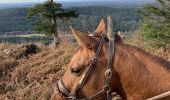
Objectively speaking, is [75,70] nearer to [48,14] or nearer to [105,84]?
[105,84]

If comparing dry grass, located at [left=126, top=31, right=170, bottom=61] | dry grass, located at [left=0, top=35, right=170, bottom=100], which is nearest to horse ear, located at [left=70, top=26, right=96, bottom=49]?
dry grass, located at [left=0, top=35, right=170, bottom=100]

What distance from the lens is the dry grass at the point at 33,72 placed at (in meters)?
10.2

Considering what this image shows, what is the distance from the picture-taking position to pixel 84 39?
14.4 feet

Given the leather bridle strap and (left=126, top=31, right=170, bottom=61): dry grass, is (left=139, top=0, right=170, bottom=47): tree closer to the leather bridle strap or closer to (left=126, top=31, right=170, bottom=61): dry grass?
(left=126, top=31, right=170, bottom=61): dry grass

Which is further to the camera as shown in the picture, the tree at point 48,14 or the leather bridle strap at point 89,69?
the tree at point 48,14

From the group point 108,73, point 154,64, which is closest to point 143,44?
point 154,64

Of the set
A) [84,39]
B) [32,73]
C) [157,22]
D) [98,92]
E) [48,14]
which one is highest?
[84,39]

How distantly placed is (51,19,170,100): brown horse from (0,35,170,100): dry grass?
5.32 m

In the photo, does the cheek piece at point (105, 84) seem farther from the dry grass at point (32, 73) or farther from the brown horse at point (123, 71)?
the dry grass at point (32, 73)

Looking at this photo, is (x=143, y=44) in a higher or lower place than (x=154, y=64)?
lower

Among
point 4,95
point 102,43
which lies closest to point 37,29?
point 4,95

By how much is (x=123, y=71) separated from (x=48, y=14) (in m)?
26.7

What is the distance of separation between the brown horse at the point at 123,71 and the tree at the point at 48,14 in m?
25.0

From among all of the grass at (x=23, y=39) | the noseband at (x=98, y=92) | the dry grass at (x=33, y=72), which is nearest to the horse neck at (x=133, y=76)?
the noseband at (x=98, y=92)
